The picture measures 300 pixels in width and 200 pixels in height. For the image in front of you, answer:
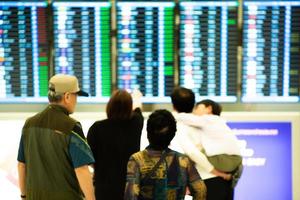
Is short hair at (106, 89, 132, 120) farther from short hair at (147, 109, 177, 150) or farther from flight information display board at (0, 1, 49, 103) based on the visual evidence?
flight information display board at (0, 1, 49, 103)

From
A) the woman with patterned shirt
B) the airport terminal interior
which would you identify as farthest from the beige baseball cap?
the airport terminal interior

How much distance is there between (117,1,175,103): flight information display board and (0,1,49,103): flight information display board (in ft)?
2.25

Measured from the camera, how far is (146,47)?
4.32 meters

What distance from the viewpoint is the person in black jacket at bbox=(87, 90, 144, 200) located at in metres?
2.91

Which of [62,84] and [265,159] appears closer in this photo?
[62,84]

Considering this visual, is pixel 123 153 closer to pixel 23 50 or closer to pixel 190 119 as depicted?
pixel 190 119

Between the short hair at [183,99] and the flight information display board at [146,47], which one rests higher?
the flight information display board at [146,47]

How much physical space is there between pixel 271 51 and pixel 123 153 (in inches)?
79.3

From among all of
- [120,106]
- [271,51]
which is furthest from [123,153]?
[271,51]

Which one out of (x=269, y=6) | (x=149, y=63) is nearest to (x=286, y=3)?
(x=269, y=6)

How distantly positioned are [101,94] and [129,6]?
0.83 metres

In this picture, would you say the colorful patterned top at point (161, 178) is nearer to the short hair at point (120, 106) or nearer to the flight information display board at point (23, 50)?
the short hair at point (120, 106)

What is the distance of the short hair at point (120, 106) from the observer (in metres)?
2.91

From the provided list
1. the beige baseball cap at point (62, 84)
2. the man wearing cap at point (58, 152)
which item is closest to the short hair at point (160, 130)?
the man wearing cap at point (58, 152)
